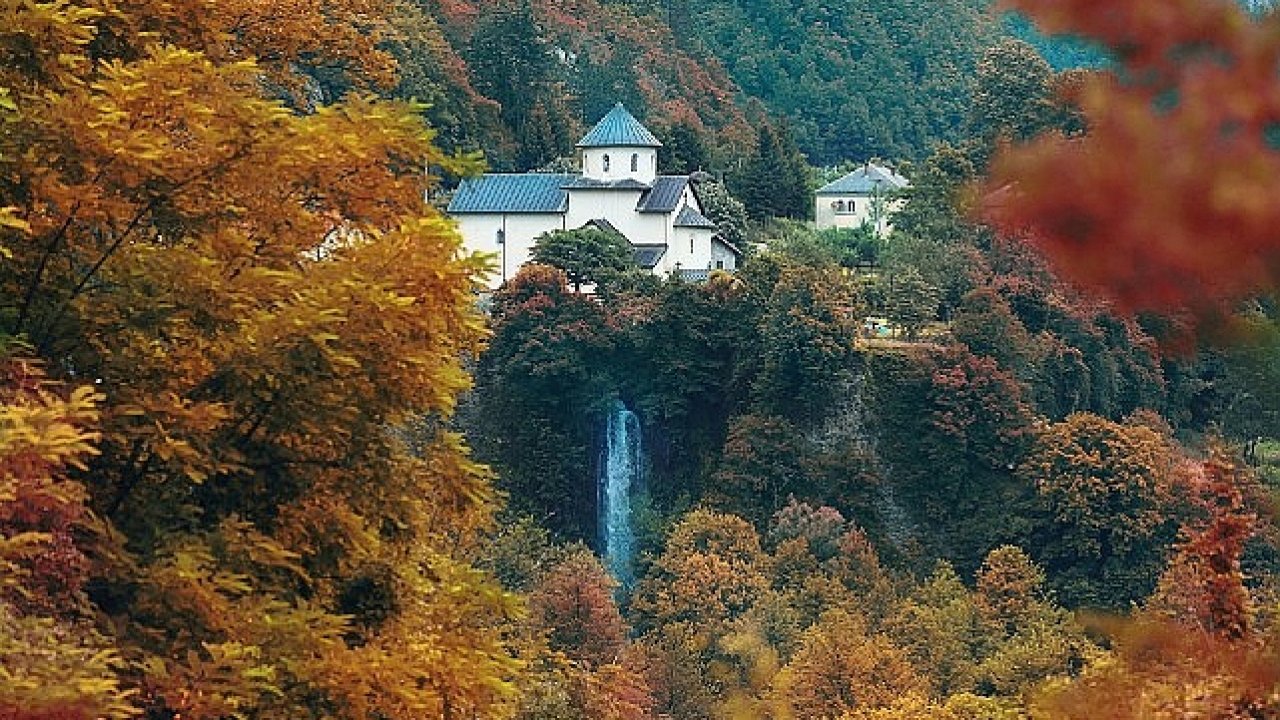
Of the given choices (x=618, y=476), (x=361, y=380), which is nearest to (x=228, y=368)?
(x=361, y=380)

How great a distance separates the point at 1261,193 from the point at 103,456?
19.5 feet

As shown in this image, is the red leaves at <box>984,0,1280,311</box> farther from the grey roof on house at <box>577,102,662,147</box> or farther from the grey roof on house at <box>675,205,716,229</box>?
the grey roof on house at <box>577,102,662,147</box>

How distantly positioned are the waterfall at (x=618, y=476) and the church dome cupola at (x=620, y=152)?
→ 792 centimetres

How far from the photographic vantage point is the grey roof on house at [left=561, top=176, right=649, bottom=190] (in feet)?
134

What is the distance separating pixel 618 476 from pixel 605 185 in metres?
8.26

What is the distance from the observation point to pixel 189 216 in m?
7.05

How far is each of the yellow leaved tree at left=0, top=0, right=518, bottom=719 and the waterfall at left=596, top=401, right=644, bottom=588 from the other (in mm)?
27314

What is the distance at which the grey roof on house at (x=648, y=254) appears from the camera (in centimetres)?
3947

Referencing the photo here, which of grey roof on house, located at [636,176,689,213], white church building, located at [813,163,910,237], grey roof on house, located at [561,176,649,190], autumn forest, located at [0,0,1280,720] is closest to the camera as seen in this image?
autumn forest, located at [0,0,1280,720]

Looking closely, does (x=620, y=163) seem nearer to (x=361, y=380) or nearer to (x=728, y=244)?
(x=728, y=244)

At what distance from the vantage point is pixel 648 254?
40219 millimetres

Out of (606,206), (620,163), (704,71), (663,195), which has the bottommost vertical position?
(606,206)

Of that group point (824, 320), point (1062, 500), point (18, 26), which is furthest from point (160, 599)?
point (824, 320)

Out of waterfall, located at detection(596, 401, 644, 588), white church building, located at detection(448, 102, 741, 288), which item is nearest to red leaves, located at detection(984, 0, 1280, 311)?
waterfall, located at detection(596, 401, 644, 588)
